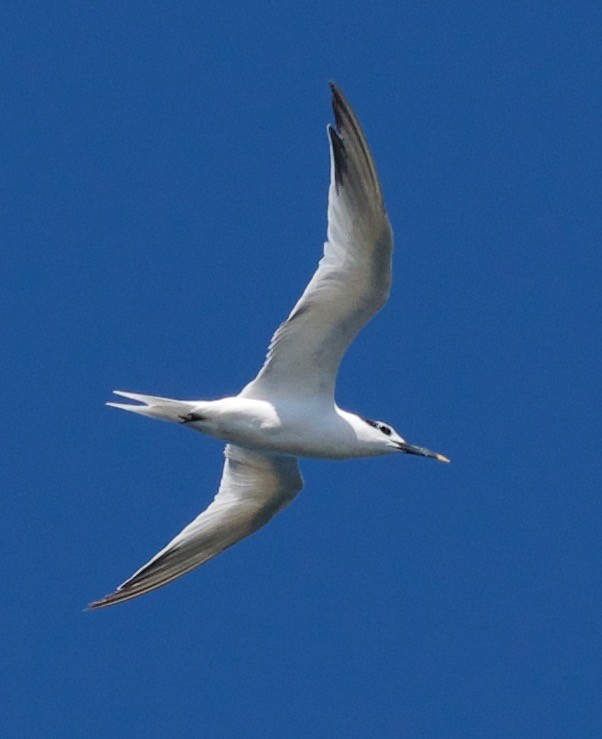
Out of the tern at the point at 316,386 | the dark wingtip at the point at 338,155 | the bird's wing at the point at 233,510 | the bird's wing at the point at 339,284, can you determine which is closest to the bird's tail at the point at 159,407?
the tern at the point at 316,386

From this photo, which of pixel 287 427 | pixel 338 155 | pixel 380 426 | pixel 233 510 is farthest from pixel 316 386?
pixel 338 155

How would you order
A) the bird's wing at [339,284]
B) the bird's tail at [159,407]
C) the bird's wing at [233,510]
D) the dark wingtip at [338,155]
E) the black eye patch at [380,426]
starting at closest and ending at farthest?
1. the dark wingtip at [338,155]
2. the bird's wing at [339,284]
3. the bird's tail at [159,407]
4. the black eye patch at [380,426]
5. the bird's wing at [233,510]

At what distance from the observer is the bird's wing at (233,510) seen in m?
15.2

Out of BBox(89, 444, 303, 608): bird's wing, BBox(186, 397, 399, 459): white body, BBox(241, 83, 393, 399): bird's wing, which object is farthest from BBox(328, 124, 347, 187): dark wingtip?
BBox(89, 444, 303, 608): bird's wing

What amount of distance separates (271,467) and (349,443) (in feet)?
4.01

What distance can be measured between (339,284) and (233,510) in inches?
112

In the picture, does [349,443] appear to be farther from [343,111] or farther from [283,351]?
[343,111]

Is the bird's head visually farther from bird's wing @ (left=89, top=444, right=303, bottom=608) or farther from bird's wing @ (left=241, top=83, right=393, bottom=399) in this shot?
bird's wing @ (left=89, top=444, right=303, bottom=608)

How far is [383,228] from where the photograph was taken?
13.2m

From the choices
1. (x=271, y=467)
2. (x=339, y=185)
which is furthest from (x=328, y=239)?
(x=271, y=467)

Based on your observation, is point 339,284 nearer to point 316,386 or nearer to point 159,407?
point 316,386

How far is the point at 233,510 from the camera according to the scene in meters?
15.4

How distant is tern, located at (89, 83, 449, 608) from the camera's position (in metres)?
13.2

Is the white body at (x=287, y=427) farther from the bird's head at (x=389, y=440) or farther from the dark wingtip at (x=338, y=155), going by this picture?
the dark wingtip at (x=338, y=155)
